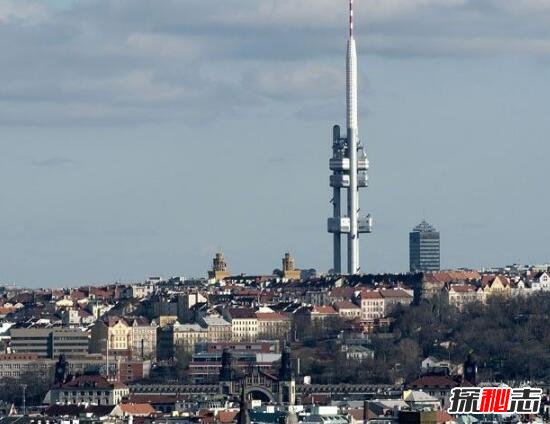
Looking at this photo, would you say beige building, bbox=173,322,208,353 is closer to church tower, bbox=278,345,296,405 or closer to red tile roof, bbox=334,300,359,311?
red tile roof, bbox=334,300,359,311

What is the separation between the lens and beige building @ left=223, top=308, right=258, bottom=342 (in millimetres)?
150750

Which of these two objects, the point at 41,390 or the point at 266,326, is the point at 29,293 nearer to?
the point at 266,326

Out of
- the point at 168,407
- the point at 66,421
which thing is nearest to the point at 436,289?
the point at 168,407

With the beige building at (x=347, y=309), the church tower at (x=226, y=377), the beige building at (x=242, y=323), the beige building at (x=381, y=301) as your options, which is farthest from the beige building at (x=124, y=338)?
the church tower at (x=226, y=377)

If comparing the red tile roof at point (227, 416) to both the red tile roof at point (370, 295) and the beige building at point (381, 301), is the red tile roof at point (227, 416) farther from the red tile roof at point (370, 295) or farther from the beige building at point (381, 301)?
the red tile roof at point (370, 295)

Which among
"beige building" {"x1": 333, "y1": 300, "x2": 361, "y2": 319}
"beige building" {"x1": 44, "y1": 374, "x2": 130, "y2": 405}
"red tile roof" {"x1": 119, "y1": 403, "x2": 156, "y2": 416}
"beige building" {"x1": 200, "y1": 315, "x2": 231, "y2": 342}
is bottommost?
"red tile roof" {"x1": 119, "y1": 403, "x2": 156, "y2": 416}

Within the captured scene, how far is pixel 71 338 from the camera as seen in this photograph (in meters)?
145

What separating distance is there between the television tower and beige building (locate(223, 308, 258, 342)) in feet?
49.1

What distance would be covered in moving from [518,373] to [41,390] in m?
16.9

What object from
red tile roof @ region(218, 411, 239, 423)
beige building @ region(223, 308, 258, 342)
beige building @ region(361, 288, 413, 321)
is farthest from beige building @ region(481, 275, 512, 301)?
red tile roof @ region(218, 411, 239, 423)

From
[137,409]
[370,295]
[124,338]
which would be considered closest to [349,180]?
[370,295]

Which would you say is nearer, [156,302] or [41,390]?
[41,390]

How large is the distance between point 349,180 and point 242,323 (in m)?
21.0

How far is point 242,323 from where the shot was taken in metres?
153
